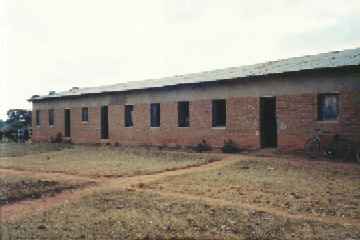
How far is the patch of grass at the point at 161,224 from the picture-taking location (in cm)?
631

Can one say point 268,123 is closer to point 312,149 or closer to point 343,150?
point 312,149

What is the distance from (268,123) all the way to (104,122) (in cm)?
1288

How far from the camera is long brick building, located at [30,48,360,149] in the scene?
619 inches

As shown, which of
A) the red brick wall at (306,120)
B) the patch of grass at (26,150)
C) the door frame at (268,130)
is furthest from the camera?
the patch of grass at (26,150)

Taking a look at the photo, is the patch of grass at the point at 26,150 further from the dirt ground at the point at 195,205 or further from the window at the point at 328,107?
the window at the point at 328,107

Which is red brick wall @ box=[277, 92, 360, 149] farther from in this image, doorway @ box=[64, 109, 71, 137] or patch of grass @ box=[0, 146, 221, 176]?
doorway @ box=[64, 109, 71, 137]

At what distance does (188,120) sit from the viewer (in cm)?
2169

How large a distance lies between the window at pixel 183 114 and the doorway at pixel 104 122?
7294 millimetres

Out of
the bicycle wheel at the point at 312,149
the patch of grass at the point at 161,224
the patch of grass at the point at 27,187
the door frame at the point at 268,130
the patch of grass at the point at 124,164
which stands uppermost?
the door frame at the point at 268,130

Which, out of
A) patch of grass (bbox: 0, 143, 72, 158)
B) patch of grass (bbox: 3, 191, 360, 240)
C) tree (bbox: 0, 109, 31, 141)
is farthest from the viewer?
tree (bbox: 0, 109, 31, 141)

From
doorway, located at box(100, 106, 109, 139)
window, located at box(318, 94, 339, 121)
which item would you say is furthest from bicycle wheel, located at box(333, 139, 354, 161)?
doorway, located at box(100, 106, 109, 139)

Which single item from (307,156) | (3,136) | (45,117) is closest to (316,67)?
(307,156)

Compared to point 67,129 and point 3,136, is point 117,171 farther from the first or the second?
point 3,136

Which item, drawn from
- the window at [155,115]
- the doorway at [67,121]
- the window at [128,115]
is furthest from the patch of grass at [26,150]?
the window at [155,115]
